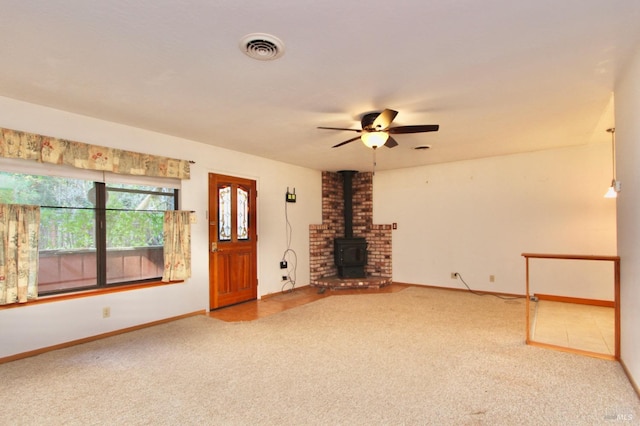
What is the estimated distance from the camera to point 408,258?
6508 millimetres

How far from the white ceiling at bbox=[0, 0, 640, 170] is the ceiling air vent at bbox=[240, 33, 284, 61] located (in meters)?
0.05

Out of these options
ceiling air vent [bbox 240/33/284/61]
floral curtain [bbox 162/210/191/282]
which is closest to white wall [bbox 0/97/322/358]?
floral curtain [bbox 162/210/191/282]

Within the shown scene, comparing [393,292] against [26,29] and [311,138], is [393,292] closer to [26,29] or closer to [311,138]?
[311,138]

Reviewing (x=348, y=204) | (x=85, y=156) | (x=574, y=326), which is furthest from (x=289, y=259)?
(x=574, y=326)

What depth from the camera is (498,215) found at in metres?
5.50

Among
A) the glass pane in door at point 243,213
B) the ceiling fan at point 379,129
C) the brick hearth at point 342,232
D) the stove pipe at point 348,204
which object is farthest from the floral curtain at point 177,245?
the stove pipe at point 348,204

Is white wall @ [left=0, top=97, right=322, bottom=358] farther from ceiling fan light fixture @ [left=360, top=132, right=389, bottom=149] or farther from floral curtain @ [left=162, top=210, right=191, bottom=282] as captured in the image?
ceiling fan light fixture @ [left=360, top=132, right=389, bottom=149]

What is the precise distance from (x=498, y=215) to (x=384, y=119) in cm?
355

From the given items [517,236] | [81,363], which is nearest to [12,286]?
[81,363]

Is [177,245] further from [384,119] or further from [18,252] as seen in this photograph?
[384,119]

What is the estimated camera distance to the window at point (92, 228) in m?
3.25

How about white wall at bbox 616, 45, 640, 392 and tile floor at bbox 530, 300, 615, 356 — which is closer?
white wall at bbox 616, 45, 640, 392

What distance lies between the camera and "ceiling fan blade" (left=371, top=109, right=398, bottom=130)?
117 inches

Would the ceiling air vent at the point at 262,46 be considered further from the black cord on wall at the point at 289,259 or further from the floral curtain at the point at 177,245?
the black cord on wall at the point at 289,259
